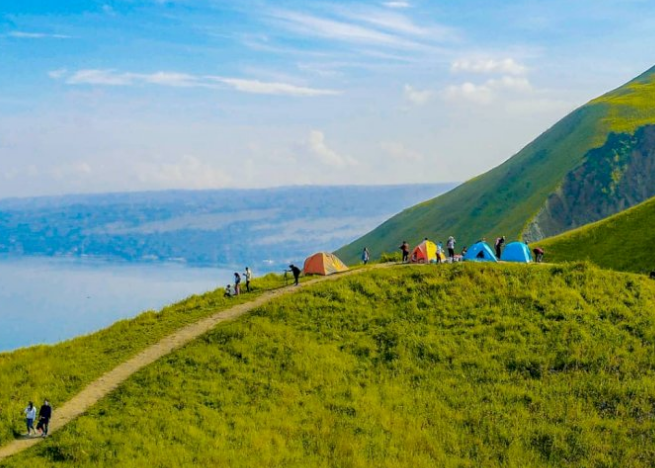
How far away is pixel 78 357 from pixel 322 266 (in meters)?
21.2

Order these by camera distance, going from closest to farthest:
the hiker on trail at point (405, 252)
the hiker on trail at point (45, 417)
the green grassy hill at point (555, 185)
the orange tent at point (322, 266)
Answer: the hiker on trail at point (45, 417) < the orange tent at point (322, 266) < the hiker on trail at point (405, 252) < the green grassy hill at point (555, 185)

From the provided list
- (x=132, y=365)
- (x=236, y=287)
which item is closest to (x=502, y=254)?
(x=236, y=287)

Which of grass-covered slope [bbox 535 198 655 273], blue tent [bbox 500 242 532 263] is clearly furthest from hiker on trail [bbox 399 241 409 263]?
grass-covered slope [bbox 535 198 655 273]

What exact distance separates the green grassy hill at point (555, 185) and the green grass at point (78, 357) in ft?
286

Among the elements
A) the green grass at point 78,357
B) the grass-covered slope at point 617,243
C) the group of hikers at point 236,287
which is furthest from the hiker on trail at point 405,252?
the grass-covered slope at point 617,243

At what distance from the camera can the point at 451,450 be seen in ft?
87.2

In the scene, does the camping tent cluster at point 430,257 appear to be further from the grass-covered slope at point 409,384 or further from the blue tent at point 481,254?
the grass-covered slope at point 409,384

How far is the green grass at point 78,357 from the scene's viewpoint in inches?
1194

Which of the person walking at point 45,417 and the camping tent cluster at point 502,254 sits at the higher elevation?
the camping tent cluster at point 502,254

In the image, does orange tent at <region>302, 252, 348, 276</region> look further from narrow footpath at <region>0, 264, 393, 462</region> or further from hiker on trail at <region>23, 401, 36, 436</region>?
hiker on trail at <region>23, 401, 36, 436</region>

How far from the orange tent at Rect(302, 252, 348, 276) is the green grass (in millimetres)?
5555

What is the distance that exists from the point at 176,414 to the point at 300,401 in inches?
236

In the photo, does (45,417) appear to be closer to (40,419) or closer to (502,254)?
(40,419)

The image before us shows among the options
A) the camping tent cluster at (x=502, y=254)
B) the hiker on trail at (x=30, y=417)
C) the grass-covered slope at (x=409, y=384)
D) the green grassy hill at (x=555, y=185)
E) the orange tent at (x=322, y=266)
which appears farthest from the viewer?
the green grassy hill at (x=555, y=185)
